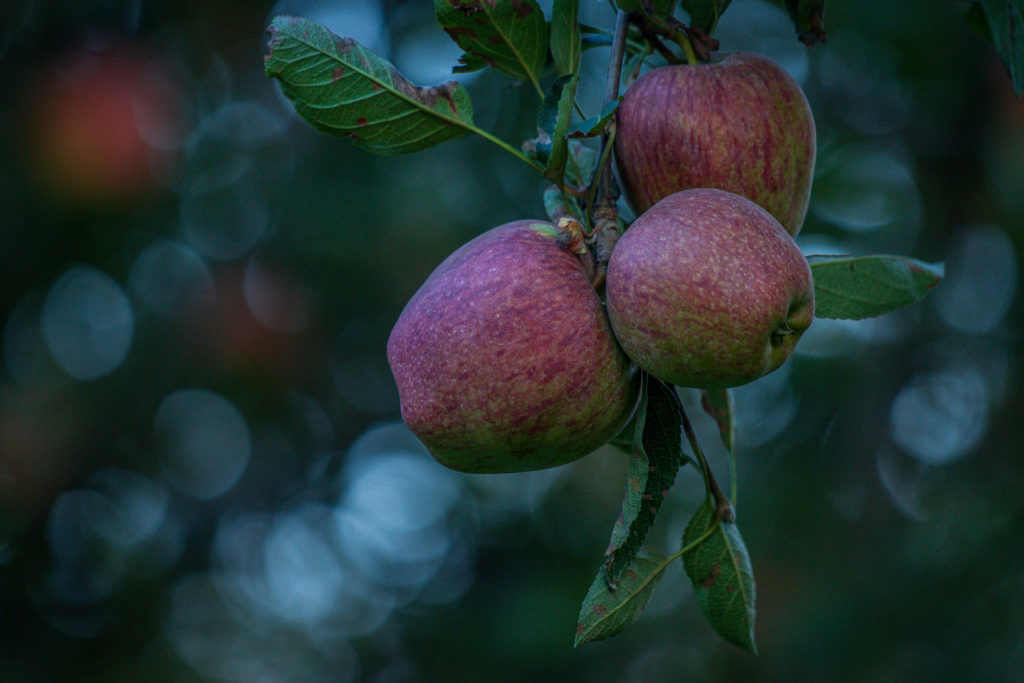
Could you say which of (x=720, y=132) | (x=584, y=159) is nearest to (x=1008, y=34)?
(x=720, y=132)

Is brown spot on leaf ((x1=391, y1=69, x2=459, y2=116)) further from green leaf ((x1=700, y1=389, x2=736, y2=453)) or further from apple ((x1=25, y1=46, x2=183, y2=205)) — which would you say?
apple ((x1=25, y1=46, x2=183, y2=205))

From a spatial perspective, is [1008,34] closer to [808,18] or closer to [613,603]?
[808,18]

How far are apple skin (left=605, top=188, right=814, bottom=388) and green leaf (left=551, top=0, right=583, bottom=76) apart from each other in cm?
22

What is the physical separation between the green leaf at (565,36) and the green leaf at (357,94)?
101 mm

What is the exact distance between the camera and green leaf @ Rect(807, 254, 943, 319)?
0.85 m

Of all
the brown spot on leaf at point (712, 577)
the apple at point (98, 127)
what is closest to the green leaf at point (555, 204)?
the brown spot on leaf at point (712, 577)

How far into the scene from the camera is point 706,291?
0.63 m

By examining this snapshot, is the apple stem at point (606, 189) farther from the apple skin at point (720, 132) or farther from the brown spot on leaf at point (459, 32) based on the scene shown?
the brown spot on leaf at point (459, 32)

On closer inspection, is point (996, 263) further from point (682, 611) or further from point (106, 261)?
point (106, 261)

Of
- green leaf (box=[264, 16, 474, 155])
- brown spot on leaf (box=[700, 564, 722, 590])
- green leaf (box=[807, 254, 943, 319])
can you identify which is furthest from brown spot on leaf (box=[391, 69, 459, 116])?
brown spot on leaf (box=[700, 564, 722, 590])

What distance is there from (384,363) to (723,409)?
7.93 ft

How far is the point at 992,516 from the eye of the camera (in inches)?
80.6

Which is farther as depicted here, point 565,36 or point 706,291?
point 565,36

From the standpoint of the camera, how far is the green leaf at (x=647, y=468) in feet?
2.27
